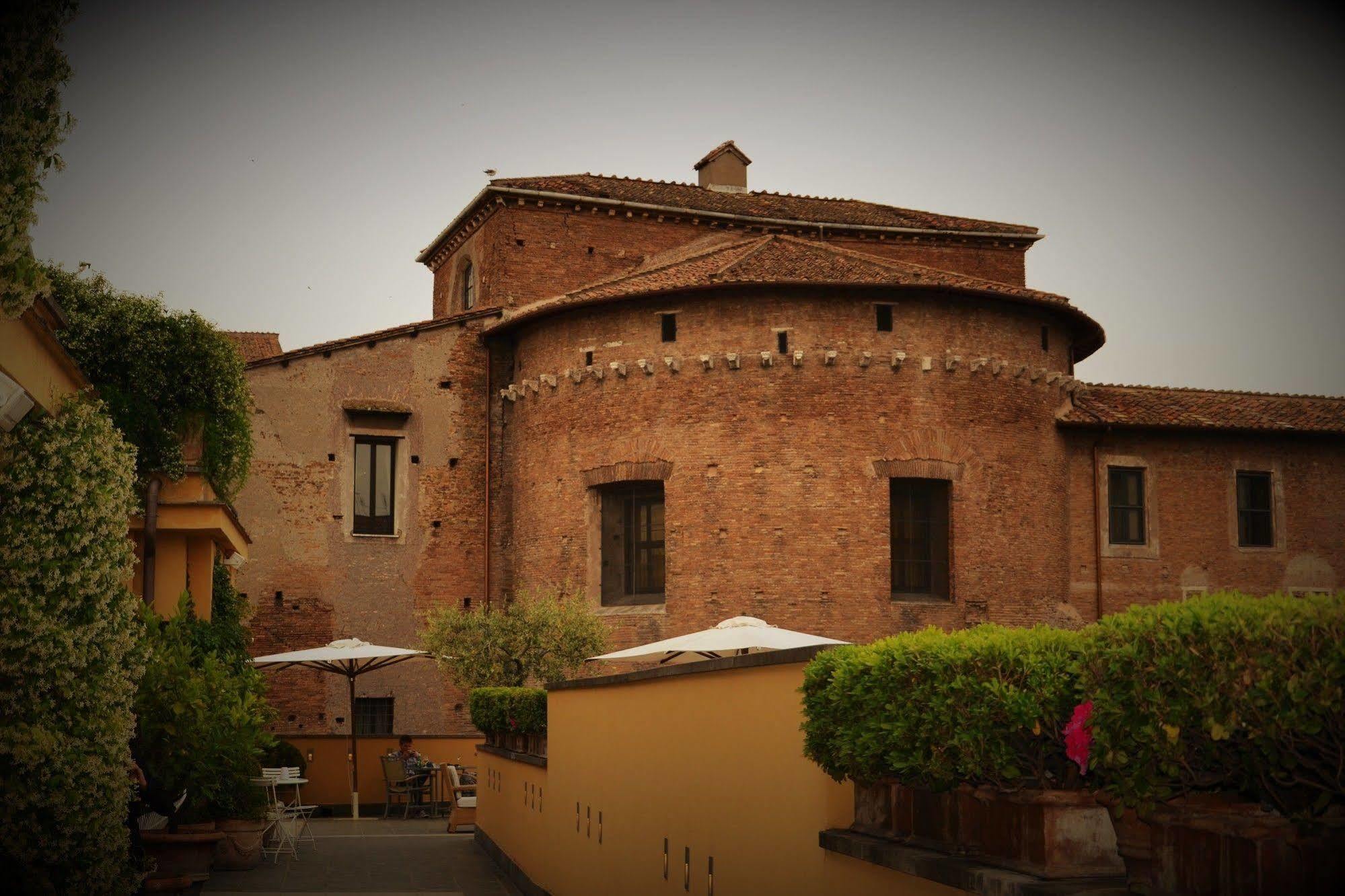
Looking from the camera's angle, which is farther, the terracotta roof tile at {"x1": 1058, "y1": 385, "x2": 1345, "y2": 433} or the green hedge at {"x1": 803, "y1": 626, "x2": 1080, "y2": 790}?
the terracotta roof tile at {"x1": 1058, "y1": 385, "x2": 1345, "y2": 433}

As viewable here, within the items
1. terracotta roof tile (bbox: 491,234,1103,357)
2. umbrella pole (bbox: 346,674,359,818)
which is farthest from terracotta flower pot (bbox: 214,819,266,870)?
terracotta roof tile (bbox: 491,234,1103,357)

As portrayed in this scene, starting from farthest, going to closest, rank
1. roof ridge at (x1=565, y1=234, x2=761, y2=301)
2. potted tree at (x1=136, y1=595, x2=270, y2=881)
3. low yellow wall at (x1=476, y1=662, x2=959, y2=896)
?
roof ridge at (x1=565, y1=234, x2=761, y2=301) → potted tree at (x1=136, y1=595, x2=270, y2=881) → low yellow wall at (x1=476, y1=662, x2=959, y2=896)

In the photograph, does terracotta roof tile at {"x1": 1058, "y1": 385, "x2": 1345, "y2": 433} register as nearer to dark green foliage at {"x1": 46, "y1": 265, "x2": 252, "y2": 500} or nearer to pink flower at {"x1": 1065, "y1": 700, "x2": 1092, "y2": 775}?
dark green foliage at {"x1": 46, "y1": 265, "x2": 252, "y2": 500}

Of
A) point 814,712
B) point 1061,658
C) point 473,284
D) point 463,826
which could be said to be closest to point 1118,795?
point 1061,658

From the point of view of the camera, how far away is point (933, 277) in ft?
83.9

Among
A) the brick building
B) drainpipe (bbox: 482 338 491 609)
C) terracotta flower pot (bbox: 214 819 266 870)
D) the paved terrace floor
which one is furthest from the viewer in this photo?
drainpipe (bbox: 482 338 491 609)

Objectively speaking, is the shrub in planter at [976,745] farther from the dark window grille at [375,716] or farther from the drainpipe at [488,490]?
the dark window grille at [375,716]

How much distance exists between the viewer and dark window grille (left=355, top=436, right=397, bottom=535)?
94.1ft

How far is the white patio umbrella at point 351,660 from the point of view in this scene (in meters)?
24.8

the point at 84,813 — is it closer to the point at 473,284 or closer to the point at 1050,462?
the point at 1050,462

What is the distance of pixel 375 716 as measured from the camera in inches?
1118

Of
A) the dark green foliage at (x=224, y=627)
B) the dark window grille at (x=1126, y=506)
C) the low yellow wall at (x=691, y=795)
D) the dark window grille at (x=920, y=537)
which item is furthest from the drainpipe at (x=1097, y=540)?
the dark green foliage at (x=224, y=627)

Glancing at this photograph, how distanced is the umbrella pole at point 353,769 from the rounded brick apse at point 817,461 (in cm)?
416

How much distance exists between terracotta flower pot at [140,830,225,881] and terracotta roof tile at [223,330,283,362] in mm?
21914
